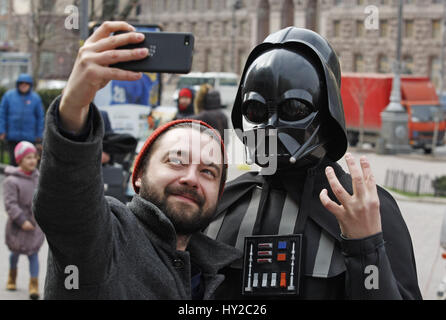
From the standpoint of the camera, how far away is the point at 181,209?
2447 millimetres

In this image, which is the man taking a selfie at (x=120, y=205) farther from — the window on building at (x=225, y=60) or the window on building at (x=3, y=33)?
the window on building at (x=225, y=60)

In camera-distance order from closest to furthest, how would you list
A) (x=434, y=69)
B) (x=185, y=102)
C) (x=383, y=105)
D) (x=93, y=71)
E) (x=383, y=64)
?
(x=93, y=71) < (x=185, y=102) < (x=383, y=105) < (x=434, y=69) < (x=383, y=64)

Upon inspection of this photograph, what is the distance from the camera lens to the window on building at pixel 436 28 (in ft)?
144

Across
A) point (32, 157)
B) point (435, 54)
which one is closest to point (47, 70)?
point (435, 54)

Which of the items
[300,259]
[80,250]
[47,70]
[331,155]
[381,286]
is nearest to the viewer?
[80,250]

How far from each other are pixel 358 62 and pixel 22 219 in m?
41.0

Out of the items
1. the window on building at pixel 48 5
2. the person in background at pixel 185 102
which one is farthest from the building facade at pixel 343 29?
the person in background at pixel 185 102

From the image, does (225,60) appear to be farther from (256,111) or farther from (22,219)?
(256,111)

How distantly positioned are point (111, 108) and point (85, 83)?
958 centimetres

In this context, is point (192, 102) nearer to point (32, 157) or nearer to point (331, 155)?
point (32, 157)

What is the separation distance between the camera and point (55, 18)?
22.9 meters

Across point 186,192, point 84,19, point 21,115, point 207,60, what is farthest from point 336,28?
point 186,192

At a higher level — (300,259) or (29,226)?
(300,259)

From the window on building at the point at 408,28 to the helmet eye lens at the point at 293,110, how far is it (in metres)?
43.6
